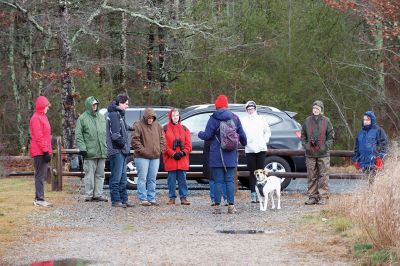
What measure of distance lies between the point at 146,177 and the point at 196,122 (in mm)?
3576

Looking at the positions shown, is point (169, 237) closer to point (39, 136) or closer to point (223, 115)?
point (223, 115)

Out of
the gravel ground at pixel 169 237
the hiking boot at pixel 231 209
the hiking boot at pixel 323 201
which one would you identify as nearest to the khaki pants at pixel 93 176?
the gravel ground at pixel 169 237

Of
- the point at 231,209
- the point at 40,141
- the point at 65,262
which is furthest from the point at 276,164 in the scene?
the point at 65,262

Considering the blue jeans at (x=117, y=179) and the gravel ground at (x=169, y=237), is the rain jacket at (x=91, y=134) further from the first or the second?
the gravel ground at (x=169, y=237)

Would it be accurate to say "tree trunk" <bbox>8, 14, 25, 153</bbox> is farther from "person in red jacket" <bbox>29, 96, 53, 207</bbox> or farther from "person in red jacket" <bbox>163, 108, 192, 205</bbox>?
"person in red jacket" <bbox>29, 96, 53, 207</bbox>

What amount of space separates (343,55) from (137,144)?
16.1 m

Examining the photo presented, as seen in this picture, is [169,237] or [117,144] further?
[117,144]

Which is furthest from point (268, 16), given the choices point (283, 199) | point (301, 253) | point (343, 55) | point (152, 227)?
point (301, 253)

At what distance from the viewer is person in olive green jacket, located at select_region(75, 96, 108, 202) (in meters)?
17.6

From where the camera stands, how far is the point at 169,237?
12781mm

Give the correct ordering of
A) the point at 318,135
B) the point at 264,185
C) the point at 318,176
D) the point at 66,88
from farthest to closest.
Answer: the point at 66,88, the point at 318,176, the point at 318,135, the point at 264,185

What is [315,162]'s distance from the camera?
56.9ft

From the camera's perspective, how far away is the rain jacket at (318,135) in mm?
17031

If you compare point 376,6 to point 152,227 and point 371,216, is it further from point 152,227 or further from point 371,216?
point 371,216
